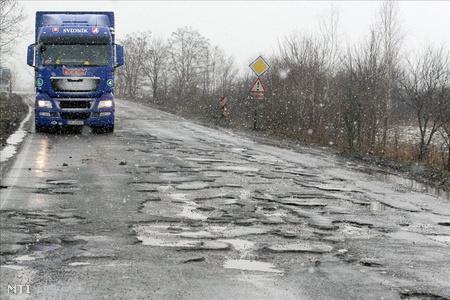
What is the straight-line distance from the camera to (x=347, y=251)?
5828mm

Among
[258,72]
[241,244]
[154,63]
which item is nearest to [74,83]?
[258,72]

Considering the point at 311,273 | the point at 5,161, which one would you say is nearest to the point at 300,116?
the point at 5,161

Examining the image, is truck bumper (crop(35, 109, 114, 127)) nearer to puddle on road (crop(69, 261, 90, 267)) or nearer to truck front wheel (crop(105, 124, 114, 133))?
truck front wheel (crop(105, 124, 114, 133))

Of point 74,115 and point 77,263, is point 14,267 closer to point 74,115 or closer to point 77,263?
point 77,263

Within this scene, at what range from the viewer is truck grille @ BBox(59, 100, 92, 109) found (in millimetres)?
17719

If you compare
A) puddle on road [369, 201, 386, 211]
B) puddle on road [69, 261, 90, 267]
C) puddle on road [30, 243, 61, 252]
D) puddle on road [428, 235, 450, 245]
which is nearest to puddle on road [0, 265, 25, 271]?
puddle on road [69, 261, 90, 267]

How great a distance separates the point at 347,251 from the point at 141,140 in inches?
455

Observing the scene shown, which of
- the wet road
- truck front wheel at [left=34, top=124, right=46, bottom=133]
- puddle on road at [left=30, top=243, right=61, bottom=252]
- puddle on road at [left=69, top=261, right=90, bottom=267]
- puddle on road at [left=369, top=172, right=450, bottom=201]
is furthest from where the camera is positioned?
truck front wheel at [left=34, top=124, right=46, bottom=133]

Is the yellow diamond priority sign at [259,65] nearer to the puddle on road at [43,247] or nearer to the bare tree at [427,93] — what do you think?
the bare tree at [427,93]

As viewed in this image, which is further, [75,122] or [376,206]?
[75,122]

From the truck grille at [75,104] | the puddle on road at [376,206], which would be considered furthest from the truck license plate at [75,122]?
the puddle on road at [376,206]

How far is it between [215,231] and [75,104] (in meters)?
12.4

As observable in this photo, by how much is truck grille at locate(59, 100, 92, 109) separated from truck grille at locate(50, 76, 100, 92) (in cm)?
34

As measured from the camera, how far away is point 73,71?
17.4m
